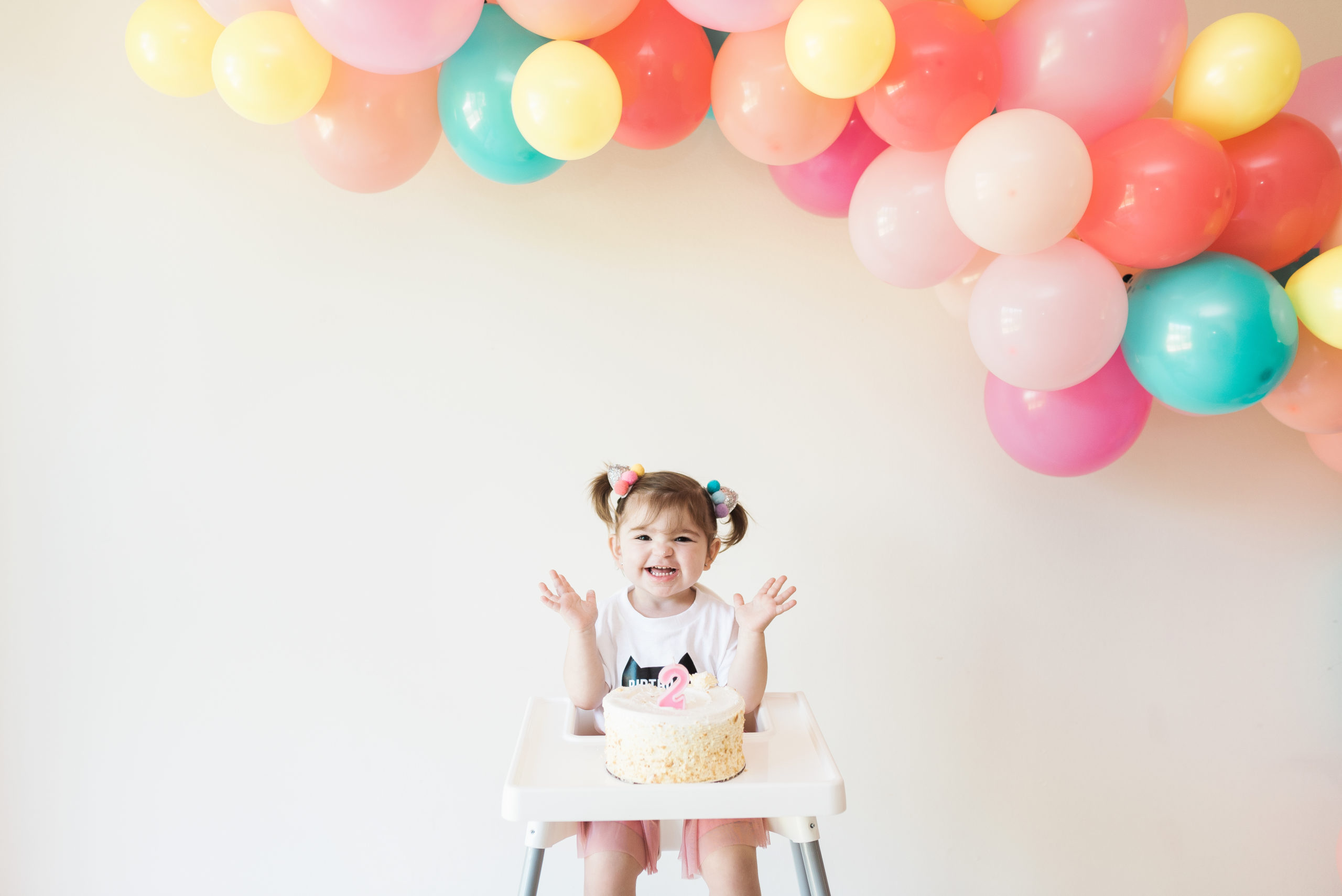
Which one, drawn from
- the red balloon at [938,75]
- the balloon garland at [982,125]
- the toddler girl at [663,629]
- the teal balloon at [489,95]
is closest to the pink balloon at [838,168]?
the balloon garland at [982,125]

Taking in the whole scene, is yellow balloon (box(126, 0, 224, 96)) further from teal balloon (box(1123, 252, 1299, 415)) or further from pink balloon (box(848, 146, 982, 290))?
teal balloon (box(1123, 252, 1299, 415))

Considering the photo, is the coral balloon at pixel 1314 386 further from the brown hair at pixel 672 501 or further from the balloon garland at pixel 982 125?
the brown hair at pixel 672 501

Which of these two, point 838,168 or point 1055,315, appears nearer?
point 1055,315

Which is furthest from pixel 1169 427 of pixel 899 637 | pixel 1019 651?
pixel 899 637

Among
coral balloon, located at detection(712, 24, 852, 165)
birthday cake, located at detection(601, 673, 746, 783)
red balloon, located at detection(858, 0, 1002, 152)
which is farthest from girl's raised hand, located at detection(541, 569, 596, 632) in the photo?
red balloon, located at detection(858, 0, 1002, 152)

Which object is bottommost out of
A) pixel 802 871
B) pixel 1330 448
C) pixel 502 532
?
pixel 802 871

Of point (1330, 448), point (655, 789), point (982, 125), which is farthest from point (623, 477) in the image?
point (1330, 448)

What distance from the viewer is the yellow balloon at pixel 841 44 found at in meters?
1.31

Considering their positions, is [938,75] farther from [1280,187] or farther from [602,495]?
[602,495]

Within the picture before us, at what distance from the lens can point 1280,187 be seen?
1468mm

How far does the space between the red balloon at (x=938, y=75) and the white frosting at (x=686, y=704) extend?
89 cm

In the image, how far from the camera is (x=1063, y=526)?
206cm

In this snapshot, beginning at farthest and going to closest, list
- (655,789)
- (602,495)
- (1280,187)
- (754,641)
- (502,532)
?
1. (502,532)
2. (602,495)
3. (754,641)
4. (1280,187)
5. (655,789)

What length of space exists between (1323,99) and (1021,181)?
0.72 metres
